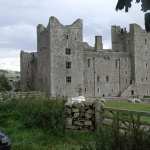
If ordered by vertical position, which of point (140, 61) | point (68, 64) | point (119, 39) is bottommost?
point (68, 64)

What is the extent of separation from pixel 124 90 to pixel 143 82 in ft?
14.7

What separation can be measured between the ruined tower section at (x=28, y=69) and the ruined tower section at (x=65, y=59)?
32.8ft

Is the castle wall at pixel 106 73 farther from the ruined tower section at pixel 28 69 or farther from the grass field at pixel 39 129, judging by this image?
the grass field at pixel 39 129

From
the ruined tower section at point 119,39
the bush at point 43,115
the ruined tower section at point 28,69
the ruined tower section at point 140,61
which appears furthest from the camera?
the ruined tower section at point 119,39

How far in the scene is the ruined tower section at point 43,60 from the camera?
307 feet

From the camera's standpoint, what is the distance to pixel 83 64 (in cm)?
9750

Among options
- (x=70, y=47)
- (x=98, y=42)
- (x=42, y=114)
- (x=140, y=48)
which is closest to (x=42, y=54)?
(x=70, y=47)

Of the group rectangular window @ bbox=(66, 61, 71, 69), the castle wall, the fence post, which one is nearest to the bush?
the fence post

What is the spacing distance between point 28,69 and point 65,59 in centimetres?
1641

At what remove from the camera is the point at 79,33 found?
96.5 m

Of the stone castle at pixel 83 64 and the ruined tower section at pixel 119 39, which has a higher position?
the ruined tower section at pixel 119 39

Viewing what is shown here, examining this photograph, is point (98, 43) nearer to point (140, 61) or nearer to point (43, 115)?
point (140, 61)

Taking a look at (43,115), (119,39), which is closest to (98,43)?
(119,39)

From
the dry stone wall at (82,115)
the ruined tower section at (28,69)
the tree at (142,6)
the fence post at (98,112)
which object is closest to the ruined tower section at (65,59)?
the ruined tower section at (28,69)
